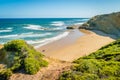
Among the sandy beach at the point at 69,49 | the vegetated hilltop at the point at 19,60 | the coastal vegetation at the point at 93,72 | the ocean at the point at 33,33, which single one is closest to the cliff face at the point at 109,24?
the ocean at the point at 33,33

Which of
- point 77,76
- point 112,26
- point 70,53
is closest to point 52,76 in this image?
point 77,76

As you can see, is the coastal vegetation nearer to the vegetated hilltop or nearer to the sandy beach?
the vegetated hilltop

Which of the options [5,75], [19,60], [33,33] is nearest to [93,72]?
[19,60]

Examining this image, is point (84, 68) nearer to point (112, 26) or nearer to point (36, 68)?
point (36, 68)

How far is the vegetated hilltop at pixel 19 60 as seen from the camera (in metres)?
10.1

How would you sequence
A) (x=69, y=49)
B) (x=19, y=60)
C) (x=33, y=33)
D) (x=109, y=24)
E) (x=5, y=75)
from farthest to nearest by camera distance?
(x=33, y=33) < (x=109, y=24) < (x=69, y=49) < (x=19, y=60) < (x=5, y=75)

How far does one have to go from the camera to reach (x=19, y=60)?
10805 millimetres

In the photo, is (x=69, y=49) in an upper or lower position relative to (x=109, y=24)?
lower

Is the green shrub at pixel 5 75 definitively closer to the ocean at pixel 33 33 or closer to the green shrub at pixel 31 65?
the green shrub at pixel 31 65

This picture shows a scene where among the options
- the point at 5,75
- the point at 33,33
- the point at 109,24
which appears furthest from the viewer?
the point at 33,33

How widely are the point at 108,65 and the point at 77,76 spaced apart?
169 centimetres

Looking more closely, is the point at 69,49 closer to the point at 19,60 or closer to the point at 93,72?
the point at 19,60

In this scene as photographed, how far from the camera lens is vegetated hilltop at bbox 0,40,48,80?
1011cm

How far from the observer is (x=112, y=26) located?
1807 inches
